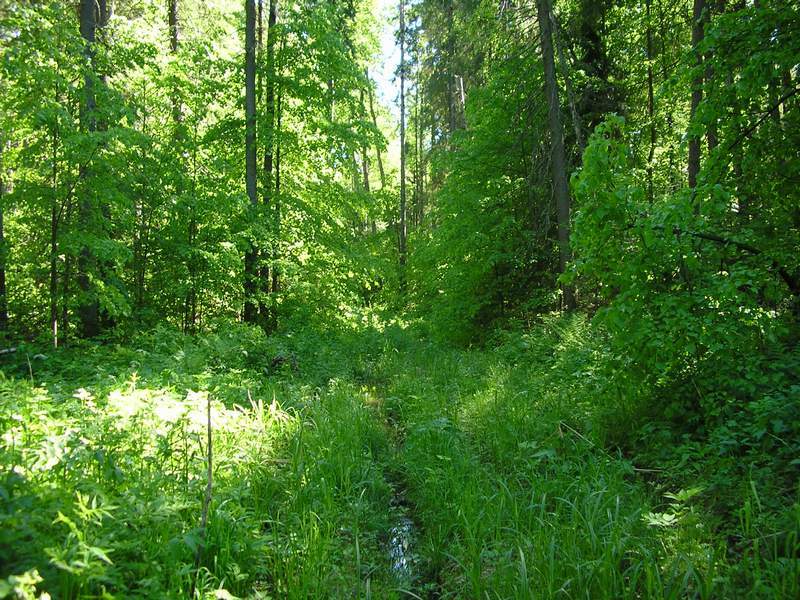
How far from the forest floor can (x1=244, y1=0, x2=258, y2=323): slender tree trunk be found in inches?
193

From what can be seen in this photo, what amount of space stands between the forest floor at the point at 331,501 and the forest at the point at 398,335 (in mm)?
29

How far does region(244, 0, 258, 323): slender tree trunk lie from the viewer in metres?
10.9

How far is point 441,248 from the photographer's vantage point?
12398 millimetres

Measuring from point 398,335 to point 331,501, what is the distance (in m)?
10.9

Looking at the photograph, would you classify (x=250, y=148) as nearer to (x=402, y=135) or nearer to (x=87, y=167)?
(x=87, y=167)

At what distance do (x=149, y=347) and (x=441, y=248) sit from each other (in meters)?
7.11

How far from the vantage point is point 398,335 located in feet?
48.7

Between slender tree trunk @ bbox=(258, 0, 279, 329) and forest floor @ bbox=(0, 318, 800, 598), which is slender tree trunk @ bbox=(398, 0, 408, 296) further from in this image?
forest floor @ bbox=(0, 318, 800, 598)

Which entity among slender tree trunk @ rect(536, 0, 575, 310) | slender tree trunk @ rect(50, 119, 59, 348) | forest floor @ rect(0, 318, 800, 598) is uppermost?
slender tree trunk @ rect(536, 0, 575, 310)

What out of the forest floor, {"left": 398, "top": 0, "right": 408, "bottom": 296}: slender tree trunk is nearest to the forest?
the forest floor

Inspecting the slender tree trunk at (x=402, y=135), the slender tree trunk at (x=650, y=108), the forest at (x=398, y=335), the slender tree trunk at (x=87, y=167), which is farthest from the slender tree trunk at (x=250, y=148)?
the slender tree trunk at (x=402, y=135)

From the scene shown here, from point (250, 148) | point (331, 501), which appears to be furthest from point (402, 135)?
point (331, 501)

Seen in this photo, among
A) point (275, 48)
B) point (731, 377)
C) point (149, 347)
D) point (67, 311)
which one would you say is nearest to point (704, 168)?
point (731, 377)

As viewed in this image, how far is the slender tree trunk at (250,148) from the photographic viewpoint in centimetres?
1095
